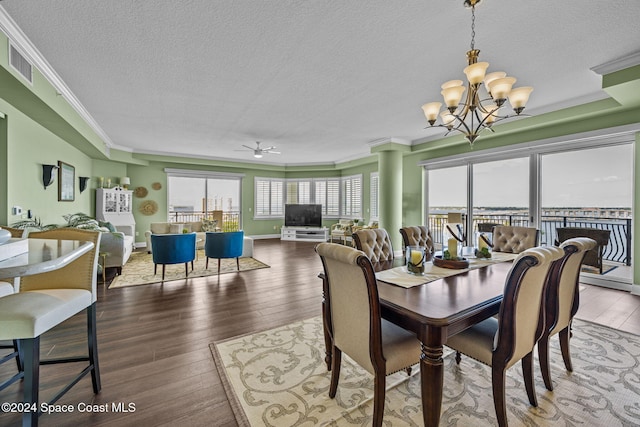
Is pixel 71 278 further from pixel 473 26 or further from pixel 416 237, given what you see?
pixel 473 26

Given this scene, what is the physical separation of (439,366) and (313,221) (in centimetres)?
821

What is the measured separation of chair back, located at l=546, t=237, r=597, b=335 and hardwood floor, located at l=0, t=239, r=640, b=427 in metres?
1.54

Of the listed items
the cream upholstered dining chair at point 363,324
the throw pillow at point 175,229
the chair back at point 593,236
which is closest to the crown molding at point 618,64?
Answer: the chair back at point 593,236

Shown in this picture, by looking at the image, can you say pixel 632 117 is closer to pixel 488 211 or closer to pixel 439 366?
pixel 488 211

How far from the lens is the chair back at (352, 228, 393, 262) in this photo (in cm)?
262

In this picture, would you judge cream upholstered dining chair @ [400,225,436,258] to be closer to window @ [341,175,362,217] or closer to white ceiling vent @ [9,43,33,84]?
white ceiling vent @ [9,43,33,84]

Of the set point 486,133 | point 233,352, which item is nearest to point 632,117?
point 486,133

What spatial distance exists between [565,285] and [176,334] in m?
3.24

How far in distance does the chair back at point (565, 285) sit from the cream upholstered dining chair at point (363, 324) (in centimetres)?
98

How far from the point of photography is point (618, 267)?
4.61 m

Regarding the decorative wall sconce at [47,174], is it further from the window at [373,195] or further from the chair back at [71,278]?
the window at [373,195]

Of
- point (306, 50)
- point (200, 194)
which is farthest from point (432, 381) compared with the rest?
point (200, 194)

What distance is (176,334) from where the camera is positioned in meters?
2.67

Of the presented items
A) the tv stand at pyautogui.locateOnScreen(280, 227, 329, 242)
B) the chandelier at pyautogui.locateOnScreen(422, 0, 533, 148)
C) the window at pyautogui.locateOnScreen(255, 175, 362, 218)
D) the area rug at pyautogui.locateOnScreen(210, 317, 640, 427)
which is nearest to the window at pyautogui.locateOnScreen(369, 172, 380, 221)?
the window at pyautogui.locateOnScreen(255, 175, 362, 218)
